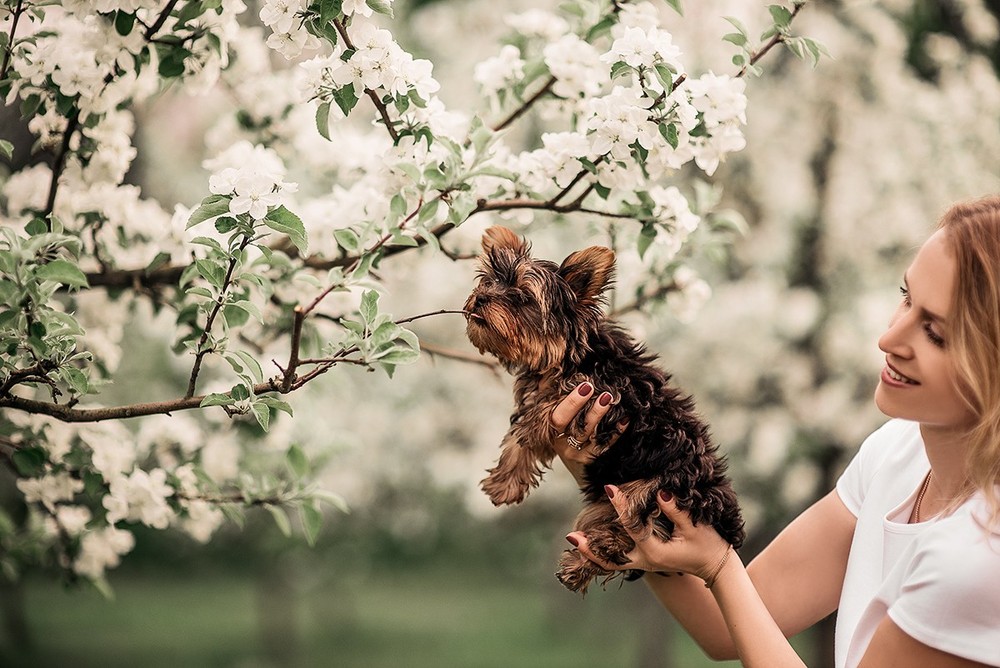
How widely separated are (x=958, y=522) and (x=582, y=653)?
11.2 metres

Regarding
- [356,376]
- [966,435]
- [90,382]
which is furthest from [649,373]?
[356,376]

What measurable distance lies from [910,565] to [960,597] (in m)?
0.14

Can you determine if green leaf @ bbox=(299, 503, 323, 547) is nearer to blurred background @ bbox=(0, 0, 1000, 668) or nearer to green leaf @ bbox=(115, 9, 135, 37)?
blurred background @ bbox=(0, 0, 1000, 668)

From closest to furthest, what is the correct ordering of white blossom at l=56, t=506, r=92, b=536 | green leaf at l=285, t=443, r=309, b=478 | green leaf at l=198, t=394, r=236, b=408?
green leaf at l=198, t=394, r=236, b=408 < green leaf at l=285, t=443, r=309, b=478 < white blossom at l=56, t=506, r=92, b=536

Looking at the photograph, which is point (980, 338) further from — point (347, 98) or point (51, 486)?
point (51, 486)

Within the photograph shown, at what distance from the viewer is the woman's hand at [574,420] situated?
88.7 inches

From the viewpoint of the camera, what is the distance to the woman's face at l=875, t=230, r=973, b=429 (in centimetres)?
196

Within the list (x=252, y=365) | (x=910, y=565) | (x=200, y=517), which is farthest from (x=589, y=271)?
(x=200, y=517)

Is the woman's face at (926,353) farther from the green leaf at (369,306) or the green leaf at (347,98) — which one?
the green leaf at (347,98)

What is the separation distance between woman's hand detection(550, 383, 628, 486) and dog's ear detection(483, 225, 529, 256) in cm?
38

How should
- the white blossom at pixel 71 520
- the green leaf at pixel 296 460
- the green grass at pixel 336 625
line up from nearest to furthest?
the green leaf at pixel 296 460 < the white blossom at pixel 71 520 < the green grass at pixel 336 625

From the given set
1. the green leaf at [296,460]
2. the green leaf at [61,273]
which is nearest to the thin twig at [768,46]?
the green leaf at [296,460]

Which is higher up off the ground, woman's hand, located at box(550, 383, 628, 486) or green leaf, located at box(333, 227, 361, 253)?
green leaf, located at box(333, 227, 361, 253)

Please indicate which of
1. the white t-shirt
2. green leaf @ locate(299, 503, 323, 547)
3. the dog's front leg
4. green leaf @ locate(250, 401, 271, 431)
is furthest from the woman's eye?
green leaf @ locate(299, 503, 323, 547)
